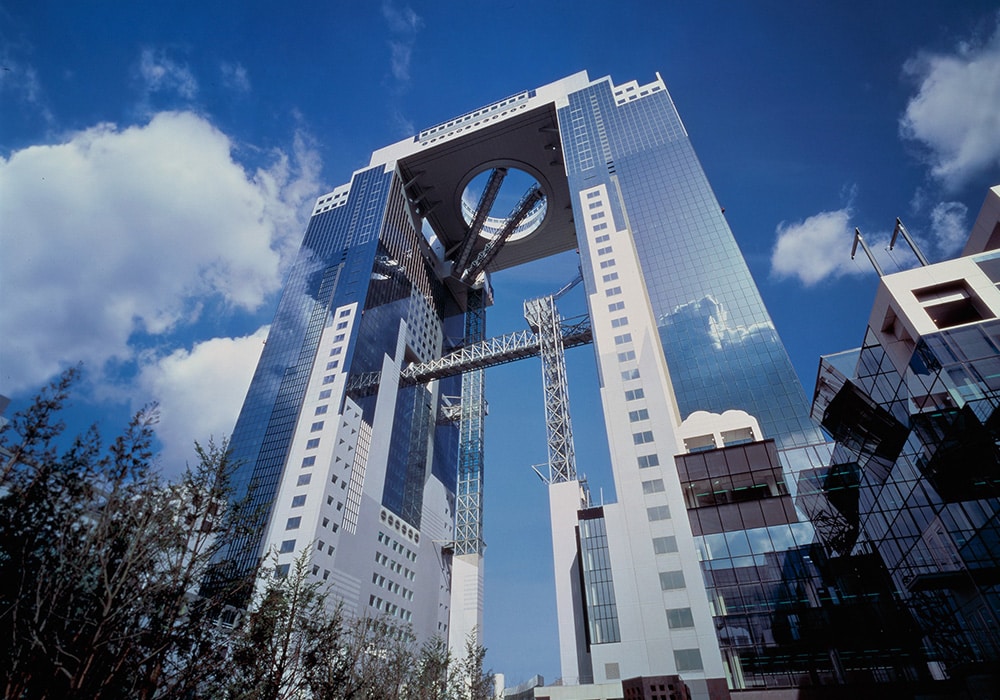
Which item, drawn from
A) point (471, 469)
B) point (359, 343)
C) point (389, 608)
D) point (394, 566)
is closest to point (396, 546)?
point (394, 566)

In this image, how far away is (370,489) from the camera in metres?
58.7

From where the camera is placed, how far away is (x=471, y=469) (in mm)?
73312

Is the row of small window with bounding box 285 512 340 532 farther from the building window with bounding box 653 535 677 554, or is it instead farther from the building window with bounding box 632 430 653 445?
the building window with bounding box 653 535 677 554

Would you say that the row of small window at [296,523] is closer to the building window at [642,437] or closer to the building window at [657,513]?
the building window at [657,513]

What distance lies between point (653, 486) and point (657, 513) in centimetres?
238

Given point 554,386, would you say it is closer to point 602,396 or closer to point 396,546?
point 602,396

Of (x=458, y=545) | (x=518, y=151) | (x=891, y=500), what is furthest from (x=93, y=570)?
(x=518, y=151)

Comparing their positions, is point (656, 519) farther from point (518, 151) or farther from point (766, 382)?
point (518, 151)

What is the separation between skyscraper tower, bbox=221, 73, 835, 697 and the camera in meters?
38.5

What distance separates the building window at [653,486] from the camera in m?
43.2

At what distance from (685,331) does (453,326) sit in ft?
170

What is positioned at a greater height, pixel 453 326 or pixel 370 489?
pixel 453 326

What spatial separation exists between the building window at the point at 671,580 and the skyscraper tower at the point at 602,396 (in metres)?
0.17

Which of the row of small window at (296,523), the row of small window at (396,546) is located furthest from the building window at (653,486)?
the row of small window at (396,546)
